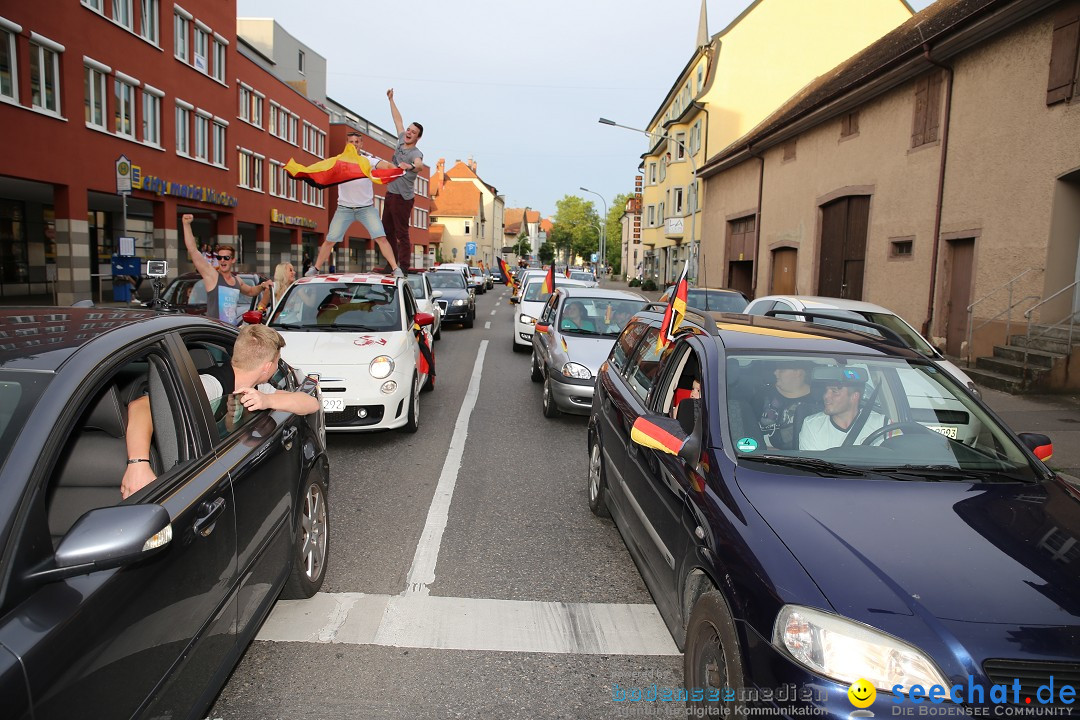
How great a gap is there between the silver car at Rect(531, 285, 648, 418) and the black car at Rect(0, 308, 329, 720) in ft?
15.7

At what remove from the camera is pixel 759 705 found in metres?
2.30

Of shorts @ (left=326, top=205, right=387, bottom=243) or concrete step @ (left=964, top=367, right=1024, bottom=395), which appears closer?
shorts @ (left=326, top=205, right=387, bottom=243)

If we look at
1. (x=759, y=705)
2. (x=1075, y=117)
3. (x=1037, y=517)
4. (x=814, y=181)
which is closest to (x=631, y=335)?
(x=1037, y=517)

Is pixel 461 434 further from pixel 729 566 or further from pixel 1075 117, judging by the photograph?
pixel 1075 117

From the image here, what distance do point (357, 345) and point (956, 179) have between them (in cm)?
1256

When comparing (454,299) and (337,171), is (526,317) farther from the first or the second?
(337,171)

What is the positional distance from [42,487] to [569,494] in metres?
4.50

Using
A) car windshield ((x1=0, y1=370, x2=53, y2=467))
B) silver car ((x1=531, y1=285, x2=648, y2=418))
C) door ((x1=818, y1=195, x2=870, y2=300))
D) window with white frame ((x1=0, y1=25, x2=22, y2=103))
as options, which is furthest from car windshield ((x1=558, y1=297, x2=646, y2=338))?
window with white frame ((x1=0, y1=25, x2=22, y2=103))

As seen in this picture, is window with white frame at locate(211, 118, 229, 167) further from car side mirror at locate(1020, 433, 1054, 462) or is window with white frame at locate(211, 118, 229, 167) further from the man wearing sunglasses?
car side mirror at locate(1020, 433, 1054, 462)

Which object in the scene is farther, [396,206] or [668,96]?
[668,96]

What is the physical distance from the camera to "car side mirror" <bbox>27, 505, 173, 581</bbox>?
182cm

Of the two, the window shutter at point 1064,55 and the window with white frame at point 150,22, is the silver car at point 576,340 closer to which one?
the window shutter at point 1064,55

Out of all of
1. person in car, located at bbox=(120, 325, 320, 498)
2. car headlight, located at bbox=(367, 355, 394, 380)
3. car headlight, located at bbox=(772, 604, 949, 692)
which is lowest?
car headlight, located at bbox=(772, 604, 949, 692)

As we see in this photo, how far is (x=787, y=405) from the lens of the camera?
355 centimetres
